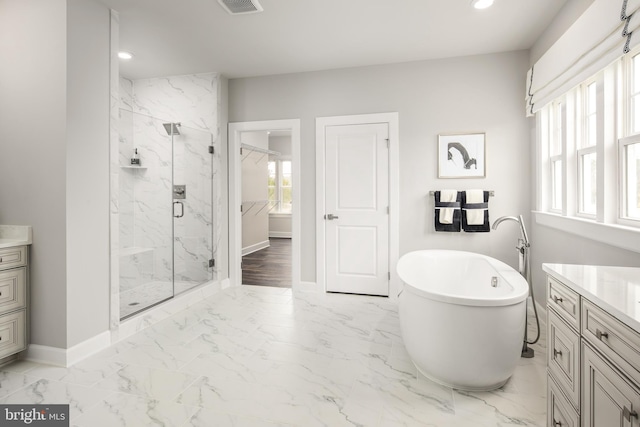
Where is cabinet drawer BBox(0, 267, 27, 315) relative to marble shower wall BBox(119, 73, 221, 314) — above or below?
below

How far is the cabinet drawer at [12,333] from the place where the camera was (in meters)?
2.21

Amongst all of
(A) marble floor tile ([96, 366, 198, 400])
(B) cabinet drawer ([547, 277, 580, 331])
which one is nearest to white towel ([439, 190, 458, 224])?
(B) cabinet drawer ([547, 277, 580, 331])

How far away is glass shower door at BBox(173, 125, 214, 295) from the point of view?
145 inches

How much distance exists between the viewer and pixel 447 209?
3572 mm

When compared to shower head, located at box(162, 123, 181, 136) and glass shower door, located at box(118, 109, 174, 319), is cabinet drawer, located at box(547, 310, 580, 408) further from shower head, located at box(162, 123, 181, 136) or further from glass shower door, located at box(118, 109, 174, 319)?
shower head, located at box(162, 123, 181, 136)

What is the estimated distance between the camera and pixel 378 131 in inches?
151

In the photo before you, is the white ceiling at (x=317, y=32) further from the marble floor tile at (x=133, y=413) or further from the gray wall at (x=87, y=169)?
the marble floor tile at (x=133, y=413)

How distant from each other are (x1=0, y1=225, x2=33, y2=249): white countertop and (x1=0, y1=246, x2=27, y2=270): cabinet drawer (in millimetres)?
49

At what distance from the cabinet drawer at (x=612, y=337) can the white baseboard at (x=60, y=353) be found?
2.94 m

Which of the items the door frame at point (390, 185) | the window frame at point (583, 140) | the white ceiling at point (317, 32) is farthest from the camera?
the door frame at point (390, 185)

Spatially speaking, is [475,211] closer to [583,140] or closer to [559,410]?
[583,140]

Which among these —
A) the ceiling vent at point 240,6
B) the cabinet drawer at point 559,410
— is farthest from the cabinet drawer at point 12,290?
the cabinet drawer at point 559,410
